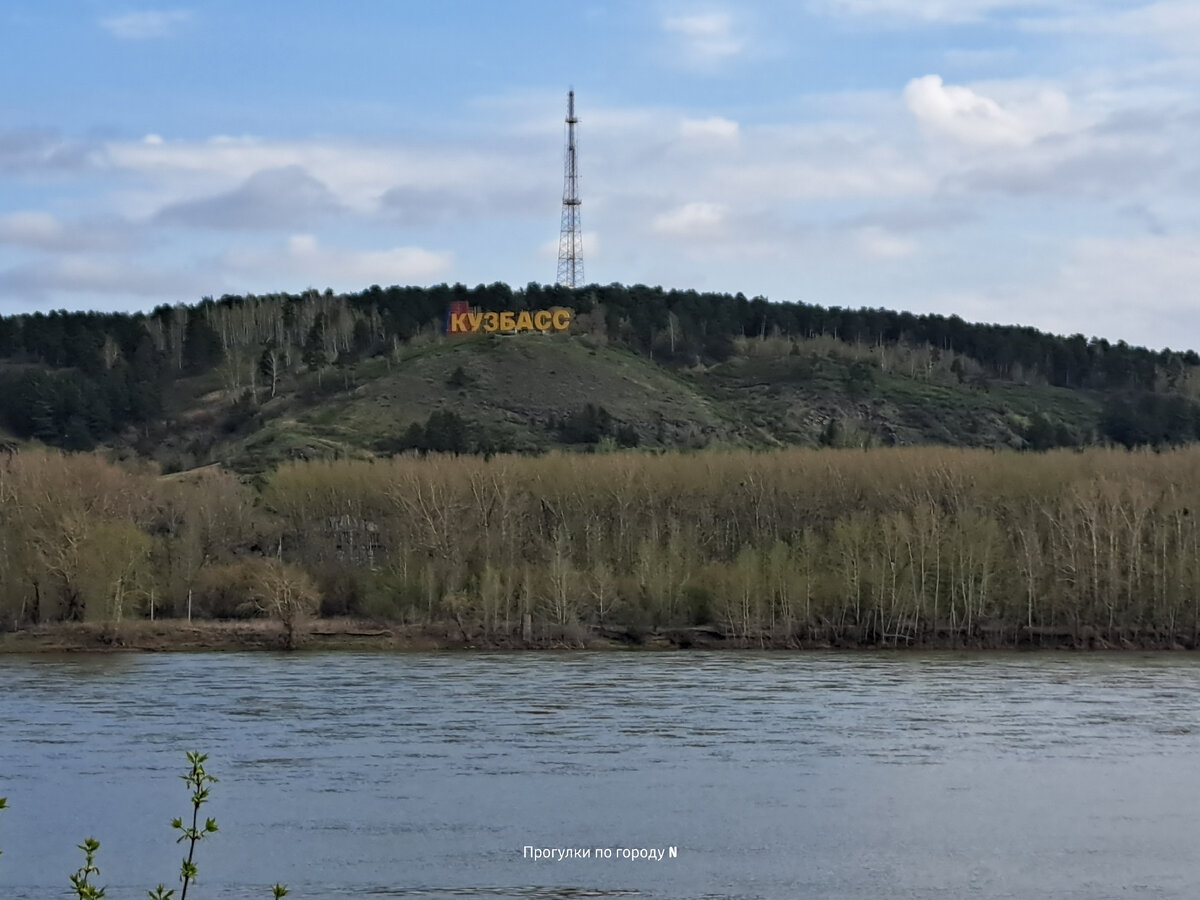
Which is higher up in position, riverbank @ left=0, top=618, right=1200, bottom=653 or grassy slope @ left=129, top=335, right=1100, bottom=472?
grassy slope @ left=129, top=335, right=1100, bottom=472

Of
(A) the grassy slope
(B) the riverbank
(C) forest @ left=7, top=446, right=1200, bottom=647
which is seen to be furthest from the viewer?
(A) the grassy slope

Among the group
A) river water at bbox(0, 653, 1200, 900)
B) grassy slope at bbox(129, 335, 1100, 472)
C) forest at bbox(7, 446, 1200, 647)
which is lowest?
river water at bbox(0, 653, 1200, 900)

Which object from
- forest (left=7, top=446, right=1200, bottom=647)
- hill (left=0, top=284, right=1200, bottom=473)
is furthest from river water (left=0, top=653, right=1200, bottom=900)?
hill (left=0, top=284, right=1200, bottom=473)

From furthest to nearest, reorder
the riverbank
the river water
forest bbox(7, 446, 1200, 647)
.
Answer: forest bbox(7, 446, 1200, 647) < the riverbank < the river water

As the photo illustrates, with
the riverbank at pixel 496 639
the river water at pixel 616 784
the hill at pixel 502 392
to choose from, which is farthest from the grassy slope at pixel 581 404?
the river water at pixel 616 784

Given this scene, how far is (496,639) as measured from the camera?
80.6m

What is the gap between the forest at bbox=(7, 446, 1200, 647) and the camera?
8038cm

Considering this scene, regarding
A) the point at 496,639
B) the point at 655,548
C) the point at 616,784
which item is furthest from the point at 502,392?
the point at 616,784

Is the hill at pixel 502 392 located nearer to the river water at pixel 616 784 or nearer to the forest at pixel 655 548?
the forest at pixel 655 548

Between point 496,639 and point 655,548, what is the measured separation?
449 inches

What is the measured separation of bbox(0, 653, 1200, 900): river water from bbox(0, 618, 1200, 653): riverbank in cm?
1563

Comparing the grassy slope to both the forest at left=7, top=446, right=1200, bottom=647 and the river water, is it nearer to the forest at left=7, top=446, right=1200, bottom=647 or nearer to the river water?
the forest at left=7, top=446, right=1200, bottom=647

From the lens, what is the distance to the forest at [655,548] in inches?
3164

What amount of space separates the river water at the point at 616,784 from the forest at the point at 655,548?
17.5 metres
